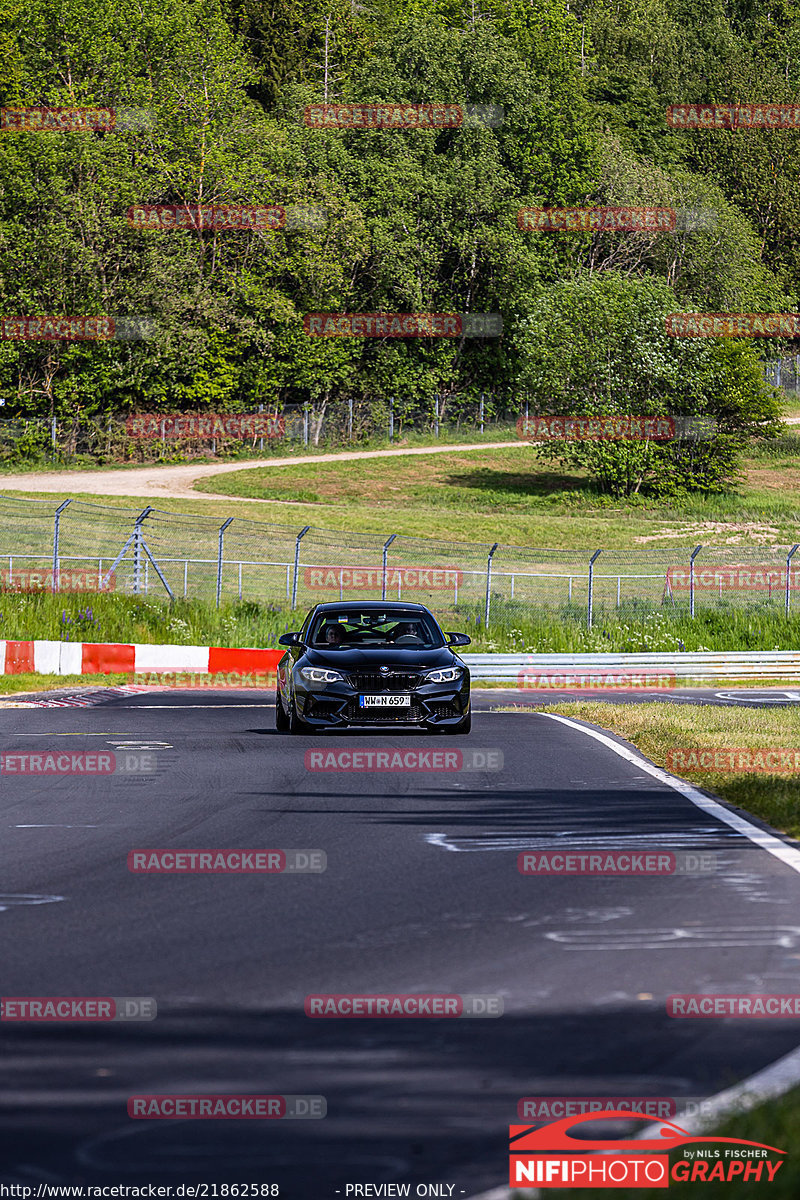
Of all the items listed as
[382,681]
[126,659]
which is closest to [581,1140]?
[382,681]

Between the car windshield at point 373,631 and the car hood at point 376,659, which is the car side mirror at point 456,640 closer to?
the car windshield at point 373,631

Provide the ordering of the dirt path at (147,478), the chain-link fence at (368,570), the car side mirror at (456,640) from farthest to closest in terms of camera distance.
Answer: the dirt path at (147,478) → the chain-link fence at (368,570) → the car side mirror at (456,640)

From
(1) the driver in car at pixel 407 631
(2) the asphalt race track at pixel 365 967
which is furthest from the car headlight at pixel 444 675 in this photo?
(2) the asphalt race track at pixel 365 967

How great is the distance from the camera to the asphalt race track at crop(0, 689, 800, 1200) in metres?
4.39

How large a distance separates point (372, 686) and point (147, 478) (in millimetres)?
44230

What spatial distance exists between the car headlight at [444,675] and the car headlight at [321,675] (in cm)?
96

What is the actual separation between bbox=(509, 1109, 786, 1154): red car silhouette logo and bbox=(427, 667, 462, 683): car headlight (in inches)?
474

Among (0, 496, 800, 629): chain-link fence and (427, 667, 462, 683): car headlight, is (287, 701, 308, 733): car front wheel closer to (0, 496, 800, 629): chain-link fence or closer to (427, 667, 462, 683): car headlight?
(427, 667, 462, 683): car headlight

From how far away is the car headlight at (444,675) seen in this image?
54.0 ft

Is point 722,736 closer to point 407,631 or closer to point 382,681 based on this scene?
point 382,681

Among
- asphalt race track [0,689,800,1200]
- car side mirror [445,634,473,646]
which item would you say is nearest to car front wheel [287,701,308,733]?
car side mirror [445,634,473,646]

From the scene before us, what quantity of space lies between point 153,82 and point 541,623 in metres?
44.8

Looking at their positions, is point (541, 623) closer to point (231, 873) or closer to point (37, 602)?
point (37, 602)

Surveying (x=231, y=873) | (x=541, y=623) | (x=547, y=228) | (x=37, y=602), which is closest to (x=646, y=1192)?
(x=231, y=873)
